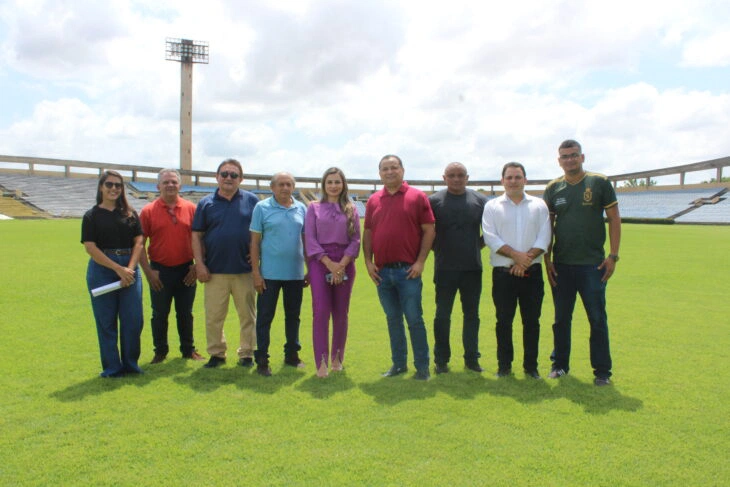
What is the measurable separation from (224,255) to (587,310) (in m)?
3.09

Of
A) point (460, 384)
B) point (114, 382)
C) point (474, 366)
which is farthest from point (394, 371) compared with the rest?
point (114, 382)

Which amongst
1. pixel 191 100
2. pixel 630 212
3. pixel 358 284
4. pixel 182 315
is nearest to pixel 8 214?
pixel 191 100

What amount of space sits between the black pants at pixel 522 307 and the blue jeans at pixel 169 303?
2.80m

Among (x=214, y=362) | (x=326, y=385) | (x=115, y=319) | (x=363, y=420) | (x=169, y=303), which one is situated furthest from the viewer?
(x=169, y=303)

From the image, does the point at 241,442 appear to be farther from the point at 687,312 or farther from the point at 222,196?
the point at 687,312

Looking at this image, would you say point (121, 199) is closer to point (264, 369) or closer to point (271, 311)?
point (271, 311)

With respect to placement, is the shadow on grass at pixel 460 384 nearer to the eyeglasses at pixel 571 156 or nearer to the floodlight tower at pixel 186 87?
the eyeglasses at pixel 571 156

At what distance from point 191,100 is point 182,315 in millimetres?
57172

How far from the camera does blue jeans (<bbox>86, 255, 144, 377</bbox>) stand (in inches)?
173

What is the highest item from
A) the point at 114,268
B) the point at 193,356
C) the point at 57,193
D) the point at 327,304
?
the point at 57,193

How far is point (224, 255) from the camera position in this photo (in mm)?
4809

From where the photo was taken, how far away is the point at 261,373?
459 cm

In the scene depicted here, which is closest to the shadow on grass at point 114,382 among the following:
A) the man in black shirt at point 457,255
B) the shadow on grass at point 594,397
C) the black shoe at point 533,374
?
the man in black shirt at point 457,255

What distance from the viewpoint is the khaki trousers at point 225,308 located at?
491 centimetres
